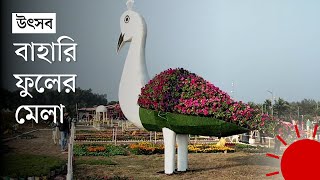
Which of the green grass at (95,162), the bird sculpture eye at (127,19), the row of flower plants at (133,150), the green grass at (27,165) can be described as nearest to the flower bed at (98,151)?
the row of flower plants at (133,150)

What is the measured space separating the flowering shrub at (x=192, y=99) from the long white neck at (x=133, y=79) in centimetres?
21

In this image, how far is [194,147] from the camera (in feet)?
32.4

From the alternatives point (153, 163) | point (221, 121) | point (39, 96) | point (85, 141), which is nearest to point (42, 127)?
point (85, 141)

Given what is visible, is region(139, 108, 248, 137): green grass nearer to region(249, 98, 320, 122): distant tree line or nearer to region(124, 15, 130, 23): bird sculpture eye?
region(124, 15, 130, 23): bird sculpture eye

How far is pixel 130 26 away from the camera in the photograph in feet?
23.4

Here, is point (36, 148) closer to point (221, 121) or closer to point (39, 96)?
point (39, 96)

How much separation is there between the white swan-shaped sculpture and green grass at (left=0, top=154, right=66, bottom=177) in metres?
1.34

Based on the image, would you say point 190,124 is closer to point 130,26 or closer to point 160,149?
point 130,26

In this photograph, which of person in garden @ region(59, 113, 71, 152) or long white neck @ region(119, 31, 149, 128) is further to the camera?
person in garden @ region(59, 113, 71, 152)

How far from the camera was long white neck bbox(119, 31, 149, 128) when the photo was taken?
688cm

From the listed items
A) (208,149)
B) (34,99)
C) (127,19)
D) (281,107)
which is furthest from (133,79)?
(281,107)

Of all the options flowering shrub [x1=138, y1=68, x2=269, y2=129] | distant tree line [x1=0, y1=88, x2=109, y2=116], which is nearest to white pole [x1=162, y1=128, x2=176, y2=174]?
flowering shrub [x1=138, y1=68, x2=269, y2=129]

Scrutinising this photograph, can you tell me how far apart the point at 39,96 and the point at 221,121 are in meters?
3.52

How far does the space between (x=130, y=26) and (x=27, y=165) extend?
2.62 metres
